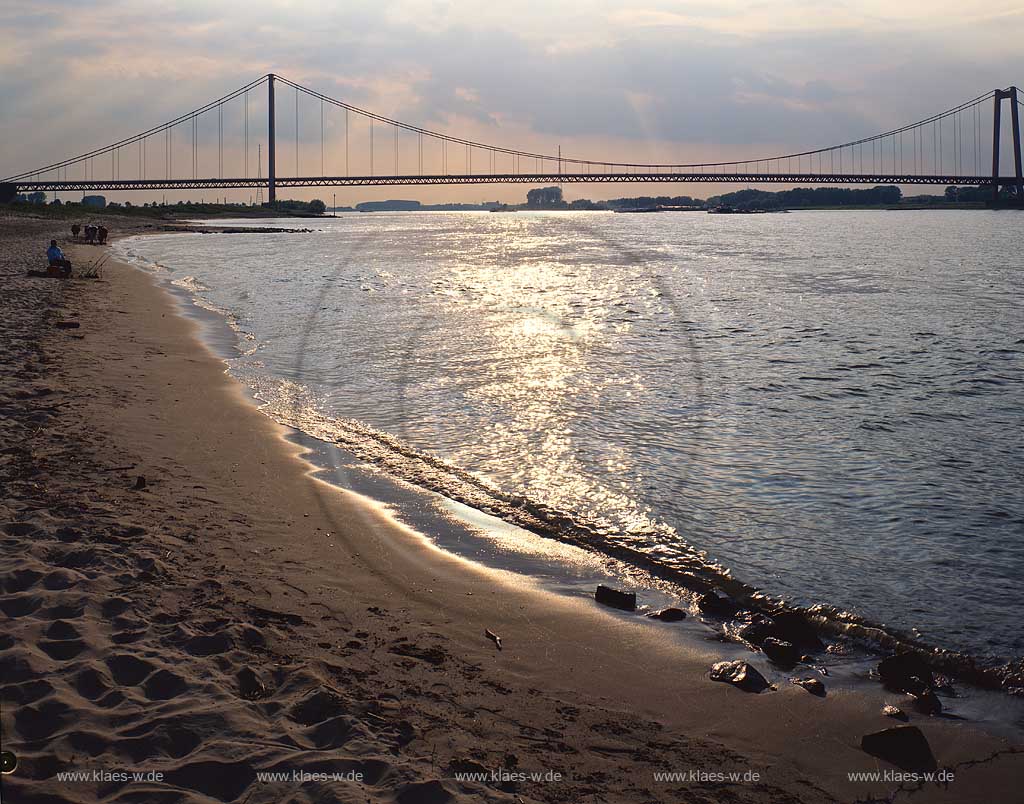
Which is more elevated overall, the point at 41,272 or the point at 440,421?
the point at 41,272

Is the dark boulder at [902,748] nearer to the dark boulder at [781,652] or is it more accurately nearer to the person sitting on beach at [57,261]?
the dark boulder at [781,652]

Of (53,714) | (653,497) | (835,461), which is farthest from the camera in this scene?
(835,461)

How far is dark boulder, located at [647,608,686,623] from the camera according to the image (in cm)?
482

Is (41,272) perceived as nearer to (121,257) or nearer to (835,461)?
(121,257)

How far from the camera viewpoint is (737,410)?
1116cm

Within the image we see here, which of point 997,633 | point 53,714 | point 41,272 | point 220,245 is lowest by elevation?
point 997,633

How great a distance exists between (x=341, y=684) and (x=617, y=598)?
190cm

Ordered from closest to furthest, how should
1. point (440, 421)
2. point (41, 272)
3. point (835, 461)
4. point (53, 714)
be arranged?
1. point (53, 714)
2. point (835, 461)
3. point (440, 421)
4. point (41, 272)

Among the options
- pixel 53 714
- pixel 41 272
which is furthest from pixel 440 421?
pixel 41 272

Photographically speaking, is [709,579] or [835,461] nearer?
[709,579]

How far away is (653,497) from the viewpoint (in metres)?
7.20

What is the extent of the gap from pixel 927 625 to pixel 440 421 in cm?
612

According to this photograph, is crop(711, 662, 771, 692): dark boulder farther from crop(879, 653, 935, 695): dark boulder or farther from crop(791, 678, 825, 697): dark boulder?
crop(879, 653, 935, 695): dark boulder

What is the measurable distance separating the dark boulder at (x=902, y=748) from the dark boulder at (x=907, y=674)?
1.75 ft
